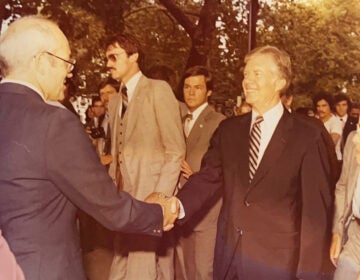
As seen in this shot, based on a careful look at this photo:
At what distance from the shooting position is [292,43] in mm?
34344

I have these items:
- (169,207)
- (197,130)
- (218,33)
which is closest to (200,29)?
(218,33)

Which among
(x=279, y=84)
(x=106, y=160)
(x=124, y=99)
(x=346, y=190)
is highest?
(x=279, y=84)

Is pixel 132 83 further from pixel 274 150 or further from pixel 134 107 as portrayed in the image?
pixel 274 150

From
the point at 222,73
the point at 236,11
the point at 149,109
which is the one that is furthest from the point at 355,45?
the point at 149,109

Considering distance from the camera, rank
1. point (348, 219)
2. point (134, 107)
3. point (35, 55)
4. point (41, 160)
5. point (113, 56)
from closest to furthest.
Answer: point (41, 160)
point (35, 55)
point (348, 219)
point (134, 107)
point (113, 56)

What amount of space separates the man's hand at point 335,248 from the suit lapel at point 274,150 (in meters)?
0.72

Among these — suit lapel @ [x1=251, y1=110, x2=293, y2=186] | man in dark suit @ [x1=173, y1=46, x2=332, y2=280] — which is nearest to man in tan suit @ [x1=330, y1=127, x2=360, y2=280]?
man in dark suit @ [x1=173, y1=46, x2=332, y2=280]

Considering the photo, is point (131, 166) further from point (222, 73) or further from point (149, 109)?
point (222, 73)

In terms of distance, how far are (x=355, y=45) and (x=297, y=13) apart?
9373mm

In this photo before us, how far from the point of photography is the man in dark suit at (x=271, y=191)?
480 centimetres

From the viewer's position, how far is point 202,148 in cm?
727

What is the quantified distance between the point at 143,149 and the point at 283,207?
1712 millimetres

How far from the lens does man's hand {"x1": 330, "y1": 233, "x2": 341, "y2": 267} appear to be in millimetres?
5059

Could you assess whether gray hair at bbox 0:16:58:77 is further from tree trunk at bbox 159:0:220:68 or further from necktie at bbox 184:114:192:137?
tree trunk at bbox 159:0:220:68
